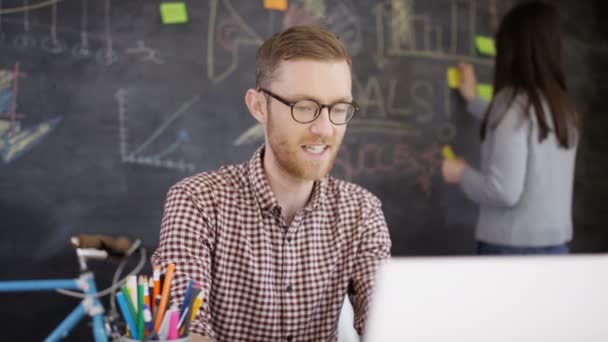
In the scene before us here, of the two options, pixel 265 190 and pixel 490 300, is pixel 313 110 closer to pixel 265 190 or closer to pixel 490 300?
pixel 265 190

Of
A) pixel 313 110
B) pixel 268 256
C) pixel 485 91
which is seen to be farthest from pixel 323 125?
pixel 485 91

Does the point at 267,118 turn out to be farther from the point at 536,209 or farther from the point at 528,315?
the point at 536,209

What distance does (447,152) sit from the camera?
3.10 m

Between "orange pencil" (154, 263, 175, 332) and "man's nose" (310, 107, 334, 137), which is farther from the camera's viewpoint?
"man's nose" (310, 107, 334, 137)

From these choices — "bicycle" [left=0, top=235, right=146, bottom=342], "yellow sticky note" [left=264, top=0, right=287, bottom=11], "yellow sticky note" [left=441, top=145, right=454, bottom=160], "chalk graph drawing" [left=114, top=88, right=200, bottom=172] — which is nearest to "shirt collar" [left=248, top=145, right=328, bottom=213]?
"bicycle" [left=0, top=235, right=146, bottom=342]

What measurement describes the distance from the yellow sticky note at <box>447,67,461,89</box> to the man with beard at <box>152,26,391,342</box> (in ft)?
5.06

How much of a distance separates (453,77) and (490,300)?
2448 millimetres

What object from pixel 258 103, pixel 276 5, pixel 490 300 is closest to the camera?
pixel 490 300

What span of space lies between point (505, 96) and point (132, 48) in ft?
4.32

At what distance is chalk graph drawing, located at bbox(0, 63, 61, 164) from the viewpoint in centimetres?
246

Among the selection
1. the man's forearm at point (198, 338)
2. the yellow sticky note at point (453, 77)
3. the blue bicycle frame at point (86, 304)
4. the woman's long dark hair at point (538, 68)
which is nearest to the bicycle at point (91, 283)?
the blue bicycle frame at point (86, 304)

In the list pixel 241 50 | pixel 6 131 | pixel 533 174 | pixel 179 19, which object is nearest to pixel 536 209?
pixel 533 174

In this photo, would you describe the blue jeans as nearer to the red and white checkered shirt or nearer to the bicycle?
the red and white checkered shirt

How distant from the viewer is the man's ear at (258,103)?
170 centimetres
